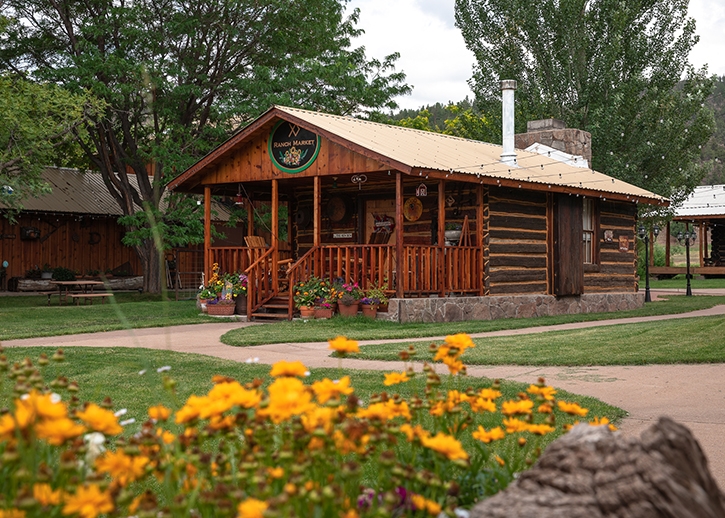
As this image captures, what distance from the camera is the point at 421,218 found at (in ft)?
60.2

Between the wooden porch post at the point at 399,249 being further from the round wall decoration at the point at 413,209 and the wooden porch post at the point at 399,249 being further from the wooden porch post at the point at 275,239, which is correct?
the round wall decoration at the point at 413,209

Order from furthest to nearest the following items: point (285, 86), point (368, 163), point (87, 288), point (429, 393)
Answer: point (87, 288) → point (285, 86) → point (368, 163) → point (429, 393)

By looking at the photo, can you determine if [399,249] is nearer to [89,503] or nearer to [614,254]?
[614,254]

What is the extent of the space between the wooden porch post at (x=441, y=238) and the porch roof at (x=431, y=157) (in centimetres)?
52

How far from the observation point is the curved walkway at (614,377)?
6250mm

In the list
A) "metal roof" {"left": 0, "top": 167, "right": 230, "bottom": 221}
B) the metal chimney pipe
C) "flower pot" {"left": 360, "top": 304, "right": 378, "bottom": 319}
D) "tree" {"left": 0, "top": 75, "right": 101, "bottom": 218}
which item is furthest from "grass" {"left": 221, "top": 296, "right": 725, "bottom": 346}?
"metal roof" {"left": 0, "top": 167, "right": 230, "bottom": 221}

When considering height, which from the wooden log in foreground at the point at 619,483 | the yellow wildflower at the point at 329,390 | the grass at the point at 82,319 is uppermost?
the yellow wildflower at the point at 329,390

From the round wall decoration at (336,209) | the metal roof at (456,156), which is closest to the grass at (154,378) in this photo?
the metal roof at (456,156)

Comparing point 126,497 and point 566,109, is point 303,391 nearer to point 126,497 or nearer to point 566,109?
point 126,497

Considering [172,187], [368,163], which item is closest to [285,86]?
[172,187]

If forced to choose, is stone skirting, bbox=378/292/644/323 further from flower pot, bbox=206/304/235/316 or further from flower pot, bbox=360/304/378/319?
flower pot, bbox=206/304/235/316

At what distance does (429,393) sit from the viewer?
3.23m

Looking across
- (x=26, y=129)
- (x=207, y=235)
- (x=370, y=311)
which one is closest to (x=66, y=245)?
(x=26, y=129)

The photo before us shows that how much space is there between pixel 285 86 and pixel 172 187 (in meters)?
6.34
